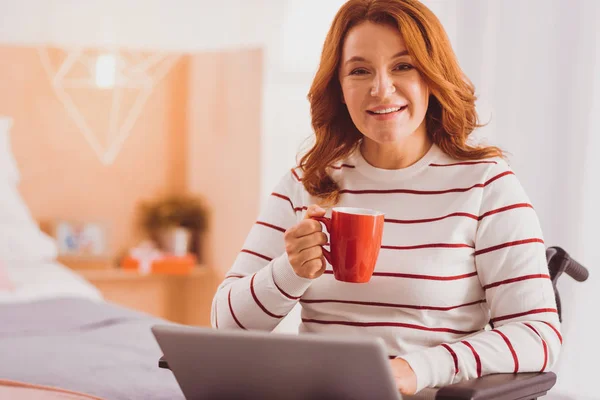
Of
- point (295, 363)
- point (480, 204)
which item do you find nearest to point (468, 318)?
point (480, 204)

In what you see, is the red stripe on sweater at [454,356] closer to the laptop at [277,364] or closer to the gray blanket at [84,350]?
the laptop at [277,364]

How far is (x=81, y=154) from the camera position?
3996mm

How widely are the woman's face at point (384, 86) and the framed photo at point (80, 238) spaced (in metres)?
2.65

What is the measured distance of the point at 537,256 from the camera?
1457mm

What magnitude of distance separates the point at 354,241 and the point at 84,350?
3.22ft

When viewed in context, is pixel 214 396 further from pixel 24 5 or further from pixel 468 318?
pixel 24 5

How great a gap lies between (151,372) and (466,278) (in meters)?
0.77

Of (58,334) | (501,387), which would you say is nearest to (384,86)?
(501,387)

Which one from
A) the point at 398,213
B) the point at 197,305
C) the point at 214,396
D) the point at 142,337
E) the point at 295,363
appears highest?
the point at 398,213

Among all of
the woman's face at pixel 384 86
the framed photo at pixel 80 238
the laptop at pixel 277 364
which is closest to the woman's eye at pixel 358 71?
the woman's face at pixel 384 86

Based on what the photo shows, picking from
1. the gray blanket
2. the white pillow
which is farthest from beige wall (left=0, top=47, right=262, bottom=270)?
the gray blanket

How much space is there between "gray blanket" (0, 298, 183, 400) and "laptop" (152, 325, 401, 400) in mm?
497

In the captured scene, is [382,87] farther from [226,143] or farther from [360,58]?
[226,143]

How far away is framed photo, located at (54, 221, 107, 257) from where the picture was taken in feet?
12.8
